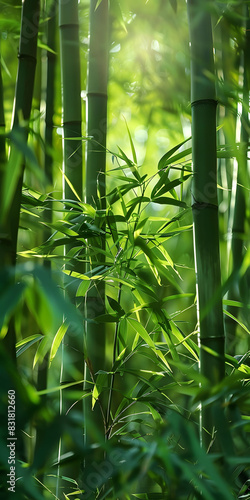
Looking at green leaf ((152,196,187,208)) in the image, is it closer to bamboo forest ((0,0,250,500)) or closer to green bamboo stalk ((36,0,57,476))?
bamboo forest ((0,0,250,500))

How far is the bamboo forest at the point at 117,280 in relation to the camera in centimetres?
62

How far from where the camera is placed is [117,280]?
88 centimetres

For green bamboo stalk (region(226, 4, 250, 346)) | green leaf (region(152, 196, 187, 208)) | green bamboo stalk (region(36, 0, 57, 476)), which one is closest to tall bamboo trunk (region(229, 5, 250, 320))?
green bamboo stalk (region(226, 4, 250, 346))

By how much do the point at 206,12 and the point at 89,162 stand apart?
1.12 feet

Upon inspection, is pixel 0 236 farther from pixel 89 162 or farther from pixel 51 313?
pixel 89 162

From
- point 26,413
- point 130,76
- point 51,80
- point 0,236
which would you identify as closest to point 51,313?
point 26,413

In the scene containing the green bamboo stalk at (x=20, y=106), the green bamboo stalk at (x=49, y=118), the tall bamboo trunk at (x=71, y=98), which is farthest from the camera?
the green bamboo stalk at (x=49, y=118)

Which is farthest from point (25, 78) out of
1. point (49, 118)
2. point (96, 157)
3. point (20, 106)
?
point (49, 118)

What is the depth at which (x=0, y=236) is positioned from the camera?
2.49 feet

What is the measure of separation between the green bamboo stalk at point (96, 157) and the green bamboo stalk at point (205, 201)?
0.19 meters

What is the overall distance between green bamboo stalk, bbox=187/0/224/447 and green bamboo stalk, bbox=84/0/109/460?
187mm

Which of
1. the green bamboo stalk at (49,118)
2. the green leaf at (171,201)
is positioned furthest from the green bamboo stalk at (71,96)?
the green leaf at (171,201)

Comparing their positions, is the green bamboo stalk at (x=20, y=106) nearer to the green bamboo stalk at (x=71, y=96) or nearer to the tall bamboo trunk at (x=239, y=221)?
the green bamboo stalk at (x=71, y=96)

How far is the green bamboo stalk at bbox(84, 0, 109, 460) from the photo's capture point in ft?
3.25
